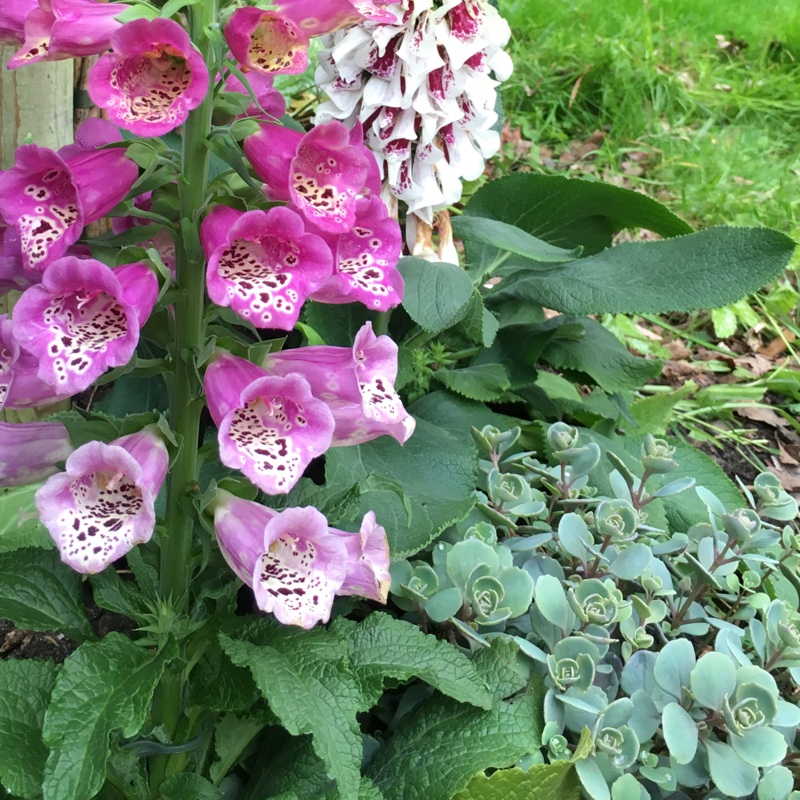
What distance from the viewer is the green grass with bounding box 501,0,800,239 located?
3178 mm

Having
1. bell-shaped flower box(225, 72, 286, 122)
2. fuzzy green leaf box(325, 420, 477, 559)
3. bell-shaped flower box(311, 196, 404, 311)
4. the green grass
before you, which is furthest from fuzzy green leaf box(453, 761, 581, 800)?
the green grass

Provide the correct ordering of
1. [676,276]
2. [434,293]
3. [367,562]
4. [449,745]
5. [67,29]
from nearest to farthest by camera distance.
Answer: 1. [67,29]
2. [367,562]
3. [449,745]
4. [434,293]
5. [676,276]

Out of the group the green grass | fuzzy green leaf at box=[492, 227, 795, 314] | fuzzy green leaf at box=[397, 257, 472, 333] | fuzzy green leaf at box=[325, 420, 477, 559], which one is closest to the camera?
fuzzy green leaf at box=[325, 420, 477, 559]

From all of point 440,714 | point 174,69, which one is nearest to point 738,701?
point 440,714

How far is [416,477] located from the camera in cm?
147

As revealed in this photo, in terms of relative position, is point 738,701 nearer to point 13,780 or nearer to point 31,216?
point 13,780

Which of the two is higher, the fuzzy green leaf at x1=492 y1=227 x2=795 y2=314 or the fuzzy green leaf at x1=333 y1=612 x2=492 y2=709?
the fuzzy green leaf at x1=492 y1=227 x2=795 y2=314

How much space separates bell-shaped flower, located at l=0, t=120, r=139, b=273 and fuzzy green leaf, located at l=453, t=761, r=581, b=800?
2.50 ft

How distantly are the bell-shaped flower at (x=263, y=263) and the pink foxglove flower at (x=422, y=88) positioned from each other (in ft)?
2.47

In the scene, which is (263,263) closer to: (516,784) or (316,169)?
(316,169)

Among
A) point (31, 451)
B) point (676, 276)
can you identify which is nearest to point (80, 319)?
point (31, 451)

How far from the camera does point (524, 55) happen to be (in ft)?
11.7

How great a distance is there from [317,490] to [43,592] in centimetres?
35

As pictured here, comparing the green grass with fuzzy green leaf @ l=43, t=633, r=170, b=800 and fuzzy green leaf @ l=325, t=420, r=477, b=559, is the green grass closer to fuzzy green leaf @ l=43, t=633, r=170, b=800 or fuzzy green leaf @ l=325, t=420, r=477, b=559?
fuzzy green leaf @ l=325, t=420, r=477, b=559
